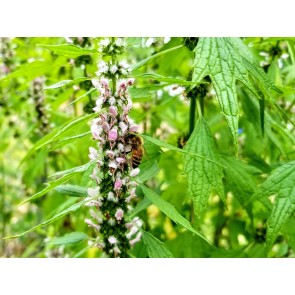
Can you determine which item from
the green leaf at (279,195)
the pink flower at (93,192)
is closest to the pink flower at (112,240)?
the pink flower at (93,192)

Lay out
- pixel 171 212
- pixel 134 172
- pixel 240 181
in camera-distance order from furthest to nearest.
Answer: pixel 240 181 → pixel 134 172 → pixel 171 212

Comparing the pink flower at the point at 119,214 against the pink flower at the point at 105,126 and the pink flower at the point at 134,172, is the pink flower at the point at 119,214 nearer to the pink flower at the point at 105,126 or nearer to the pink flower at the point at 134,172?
the pink flower at the point at 134,172

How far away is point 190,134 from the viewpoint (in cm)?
147

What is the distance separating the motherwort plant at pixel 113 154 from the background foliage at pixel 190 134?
0.03 meters

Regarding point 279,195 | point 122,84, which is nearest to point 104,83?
point 122,84

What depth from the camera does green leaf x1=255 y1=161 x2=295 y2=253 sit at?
111 centimetres

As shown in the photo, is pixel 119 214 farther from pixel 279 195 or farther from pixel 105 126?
pixel 279 195

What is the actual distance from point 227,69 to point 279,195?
350mm

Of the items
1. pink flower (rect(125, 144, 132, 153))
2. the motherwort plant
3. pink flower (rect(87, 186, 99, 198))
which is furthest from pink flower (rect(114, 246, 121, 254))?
pink flower (rect(125, 144, 132, 153))

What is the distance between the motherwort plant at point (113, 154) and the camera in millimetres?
1015

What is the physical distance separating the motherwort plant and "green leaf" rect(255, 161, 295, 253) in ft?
1.00

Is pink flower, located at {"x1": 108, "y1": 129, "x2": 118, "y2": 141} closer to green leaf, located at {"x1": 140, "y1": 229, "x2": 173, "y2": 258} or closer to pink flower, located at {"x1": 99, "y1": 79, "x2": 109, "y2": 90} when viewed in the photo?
pink flower, located at {"x1": 99, "y1": 79, "x2": 109, "y2": 90}

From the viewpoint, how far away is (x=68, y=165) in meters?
2.44

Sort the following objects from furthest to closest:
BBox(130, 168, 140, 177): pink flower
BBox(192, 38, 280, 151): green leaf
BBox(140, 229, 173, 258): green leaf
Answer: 1. BBox(140, 229, 173, 258): green leaf
2. BBox(130, 168, 140, 177): pink flower
3. BBox(192, 38, 280, 151): green leaf
